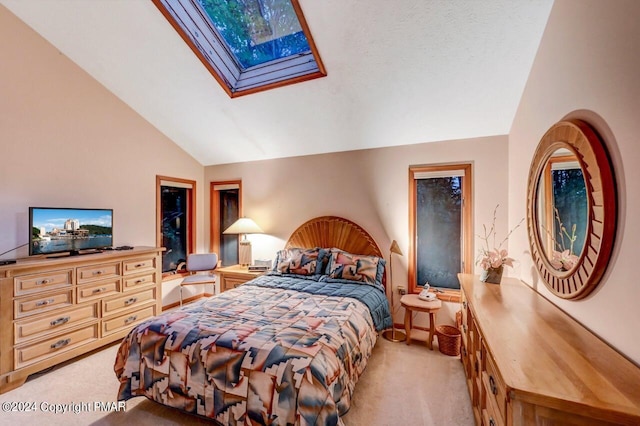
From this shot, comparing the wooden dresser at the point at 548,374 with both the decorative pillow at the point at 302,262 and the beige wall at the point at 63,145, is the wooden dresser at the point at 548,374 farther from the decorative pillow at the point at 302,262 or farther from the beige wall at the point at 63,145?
the beige wall at the point at 63,145

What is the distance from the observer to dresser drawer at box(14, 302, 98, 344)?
2.34 meters

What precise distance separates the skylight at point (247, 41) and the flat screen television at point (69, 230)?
2.08m

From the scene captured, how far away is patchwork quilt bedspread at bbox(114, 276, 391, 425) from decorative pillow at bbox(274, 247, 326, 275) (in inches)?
37.8

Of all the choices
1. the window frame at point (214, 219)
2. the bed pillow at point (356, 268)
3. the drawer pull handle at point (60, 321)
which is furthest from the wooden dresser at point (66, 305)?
the bed pillow at point (356, 268)

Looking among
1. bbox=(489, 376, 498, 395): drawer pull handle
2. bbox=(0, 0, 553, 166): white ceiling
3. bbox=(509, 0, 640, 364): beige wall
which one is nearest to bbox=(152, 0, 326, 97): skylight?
bbox=(0, 0, 553, 166): white ceiling

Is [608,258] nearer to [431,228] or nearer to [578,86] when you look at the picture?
[578,86]

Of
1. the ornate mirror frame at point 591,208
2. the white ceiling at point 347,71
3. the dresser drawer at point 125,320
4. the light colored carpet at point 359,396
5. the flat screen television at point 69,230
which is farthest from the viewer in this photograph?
the dresser drawer at point 125,320

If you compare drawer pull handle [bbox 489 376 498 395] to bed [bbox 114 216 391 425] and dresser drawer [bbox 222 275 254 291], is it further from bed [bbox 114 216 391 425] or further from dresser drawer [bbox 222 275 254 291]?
dresser drawer [bbox 222 275 254 291]

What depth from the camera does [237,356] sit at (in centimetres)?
171

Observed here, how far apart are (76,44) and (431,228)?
4.41 meters

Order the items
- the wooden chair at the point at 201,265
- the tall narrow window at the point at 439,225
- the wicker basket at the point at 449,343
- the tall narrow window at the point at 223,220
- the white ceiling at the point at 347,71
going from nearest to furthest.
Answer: the white ceiling at the point at 347,71, the wicker basket at the point at 449,343, the tall narrow window at the point at 439,225, the wooden chair at the point at 201,265, the tall narrow window at the point at 223,220

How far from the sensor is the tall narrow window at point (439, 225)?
3.27m

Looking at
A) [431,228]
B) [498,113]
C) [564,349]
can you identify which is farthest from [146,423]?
[498,113]

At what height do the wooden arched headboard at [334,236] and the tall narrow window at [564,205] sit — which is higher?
the tall narrow window at [564,205]
